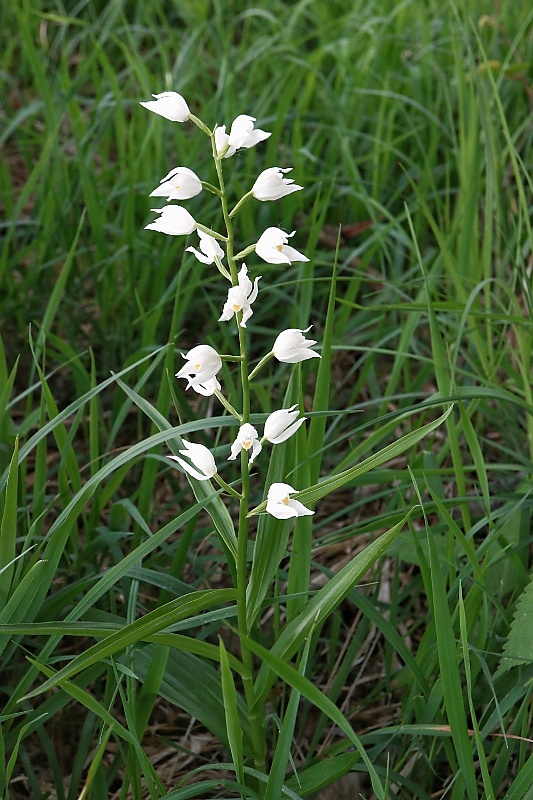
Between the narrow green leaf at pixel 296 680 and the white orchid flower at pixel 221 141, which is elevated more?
the white orchid flower at pixel 221 141

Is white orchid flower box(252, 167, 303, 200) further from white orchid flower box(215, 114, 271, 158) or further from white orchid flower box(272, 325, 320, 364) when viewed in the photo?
white orchid flower box(272, 325, 320, 364)

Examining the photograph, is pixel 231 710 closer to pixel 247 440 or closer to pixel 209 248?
pixel 247 440

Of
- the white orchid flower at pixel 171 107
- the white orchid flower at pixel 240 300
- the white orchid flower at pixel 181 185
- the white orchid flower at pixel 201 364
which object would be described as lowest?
the white orchid flower at pixel 201 364

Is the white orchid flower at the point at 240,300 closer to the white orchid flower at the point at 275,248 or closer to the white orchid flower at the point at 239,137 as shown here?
the white orchid flower at the point at 275,248

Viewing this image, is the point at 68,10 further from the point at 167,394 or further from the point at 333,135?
the point at 167,394

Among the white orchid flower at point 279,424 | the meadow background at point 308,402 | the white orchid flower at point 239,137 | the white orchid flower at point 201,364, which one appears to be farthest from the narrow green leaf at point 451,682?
the white orchid flower at point 239,137

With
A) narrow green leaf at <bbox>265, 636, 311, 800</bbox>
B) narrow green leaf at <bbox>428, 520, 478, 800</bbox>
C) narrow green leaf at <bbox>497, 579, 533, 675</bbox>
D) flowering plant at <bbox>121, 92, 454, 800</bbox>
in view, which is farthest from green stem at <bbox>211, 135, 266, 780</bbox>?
narrow green leaf at <bbox>497, 579, 533, 675</bbox>
